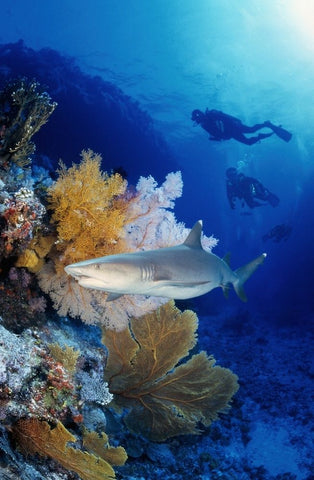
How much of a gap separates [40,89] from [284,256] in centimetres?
8841

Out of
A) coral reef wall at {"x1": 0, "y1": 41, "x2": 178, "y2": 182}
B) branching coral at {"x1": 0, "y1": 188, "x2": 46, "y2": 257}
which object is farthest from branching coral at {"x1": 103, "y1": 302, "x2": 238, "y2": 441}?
coral reef wall at {"x1": 0, "y1": 41, "x2": 178, "y2": 182}

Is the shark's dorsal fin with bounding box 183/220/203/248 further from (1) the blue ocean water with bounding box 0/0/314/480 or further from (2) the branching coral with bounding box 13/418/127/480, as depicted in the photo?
(1) the blue ocean water with bounding box 0/0/314/480

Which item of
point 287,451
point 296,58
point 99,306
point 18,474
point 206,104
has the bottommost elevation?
point 287,451

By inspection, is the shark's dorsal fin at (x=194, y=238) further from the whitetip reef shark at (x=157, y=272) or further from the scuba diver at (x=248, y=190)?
the scuba diver at (x=248, y=190)

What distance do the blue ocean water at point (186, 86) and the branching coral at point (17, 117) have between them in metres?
11.7

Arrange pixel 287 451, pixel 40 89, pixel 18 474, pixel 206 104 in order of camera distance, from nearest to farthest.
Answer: pixel 18 474 → pixel 40 89 → pixel 287 451 → pixel 206 104

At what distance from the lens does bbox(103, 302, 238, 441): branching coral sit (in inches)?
198

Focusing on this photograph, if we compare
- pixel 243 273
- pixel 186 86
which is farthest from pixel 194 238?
pixel 186 86

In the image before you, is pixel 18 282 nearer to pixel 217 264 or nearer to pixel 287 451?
pixel 217 264

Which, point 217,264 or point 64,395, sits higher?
point 217,264

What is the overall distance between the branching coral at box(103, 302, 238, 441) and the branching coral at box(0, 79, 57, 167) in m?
3.14

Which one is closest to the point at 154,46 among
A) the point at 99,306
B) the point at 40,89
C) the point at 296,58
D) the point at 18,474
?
the point at 296,58

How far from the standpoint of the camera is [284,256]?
8425cm

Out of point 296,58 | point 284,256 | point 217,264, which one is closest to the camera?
point 217,264
